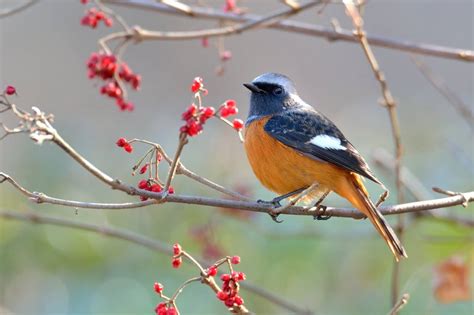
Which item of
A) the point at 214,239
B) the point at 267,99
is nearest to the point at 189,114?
the point at 267,99

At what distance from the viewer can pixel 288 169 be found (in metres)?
3.53

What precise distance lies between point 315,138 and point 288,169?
0.22 meters

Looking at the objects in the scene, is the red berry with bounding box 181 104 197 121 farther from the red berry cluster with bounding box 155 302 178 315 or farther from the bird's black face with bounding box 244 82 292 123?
the bird's black face with bounding box 244 82 292 123

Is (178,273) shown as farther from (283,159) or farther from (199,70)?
(199,70)

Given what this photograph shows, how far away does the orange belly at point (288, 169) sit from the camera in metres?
3.46

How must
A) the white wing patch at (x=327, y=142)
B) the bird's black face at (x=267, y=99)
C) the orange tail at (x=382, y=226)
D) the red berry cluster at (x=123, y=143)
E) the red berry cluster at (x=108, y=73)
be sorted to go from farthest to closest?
the bird's black face at (x=267, y=99) → the white wing patch at (x=327, y=142) → the red berry cluster at (x=108, y=73) → the orange tail at (x=382, y=226) → the red berry cluster at (x=123, y=143)

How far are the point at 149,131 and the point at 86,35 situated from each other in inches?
140

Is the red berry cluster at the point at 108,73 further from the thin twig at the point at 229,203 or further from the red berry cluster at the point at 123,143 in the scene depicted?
the thin twig at the point at 229,203

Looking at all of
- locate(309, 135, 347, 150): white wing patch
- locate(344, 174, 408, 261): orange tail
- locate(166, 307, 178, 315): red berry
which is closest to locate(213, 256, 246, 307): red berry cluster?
locate(166, 307, 178, 315): red berry

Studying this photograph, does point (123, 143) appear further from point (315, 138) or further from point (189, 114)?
point (315, 138)

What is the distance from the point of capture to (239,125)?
276cm

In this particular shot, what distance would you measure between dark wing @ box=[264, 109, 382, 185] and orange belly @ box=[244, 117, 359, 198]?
36 millimetres

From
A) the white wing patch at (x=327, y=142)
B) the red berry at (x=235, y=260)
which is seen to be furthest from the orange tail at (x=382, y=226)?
the red berry at (x=235, y=260)

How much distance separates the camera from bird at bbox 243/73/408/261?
3385mm
